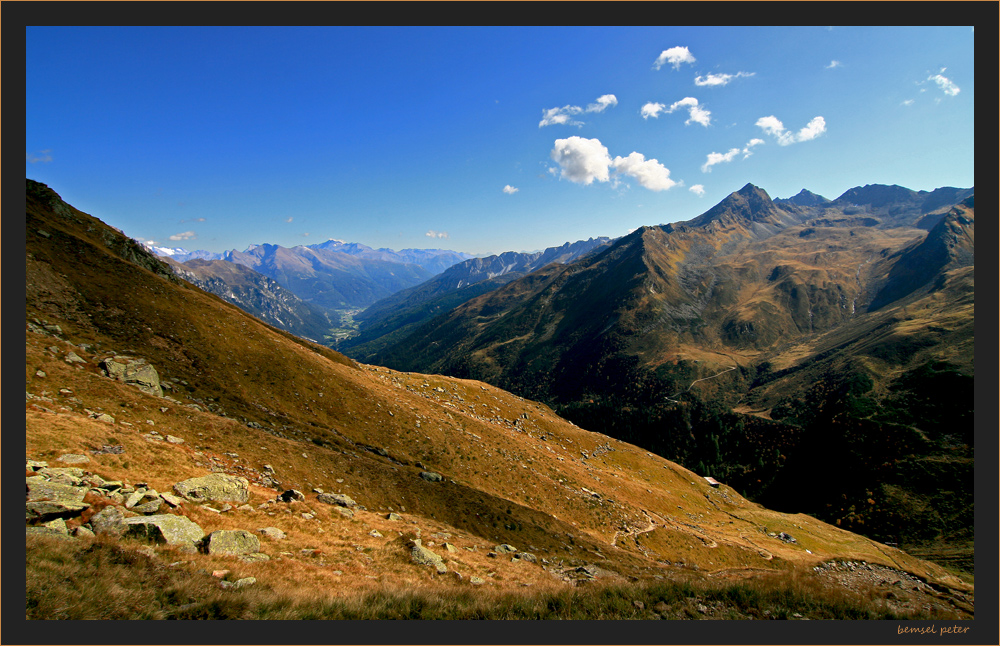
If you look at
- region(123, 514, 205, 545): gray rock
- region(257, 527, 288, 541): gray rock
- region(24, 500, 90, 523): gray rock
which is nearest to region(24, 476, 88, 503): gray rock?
region(24, 500, 90, 523): gray rock

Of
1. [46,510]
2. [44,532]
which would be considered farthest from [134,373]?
[44,532]

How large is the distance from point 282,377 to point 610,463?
195 feet

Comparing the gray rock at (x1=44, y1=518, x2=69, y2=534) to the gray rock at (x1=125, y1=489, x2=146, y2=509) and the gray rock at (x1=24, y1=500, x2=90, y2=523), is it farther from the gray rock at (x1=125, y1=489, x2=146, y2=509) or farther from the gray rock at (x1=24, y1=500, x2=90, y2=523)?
the gray rock at (x1=125, y1=489, x2=146, y2=509)

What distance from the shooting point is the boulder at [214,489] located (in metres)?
14.9

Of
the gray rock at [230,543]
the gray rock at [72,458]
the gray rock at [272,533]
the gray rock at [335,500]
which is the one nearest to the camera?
the gray rock at [230,543]

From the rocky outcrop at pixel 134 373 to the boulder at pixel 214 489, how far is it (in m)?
15.4

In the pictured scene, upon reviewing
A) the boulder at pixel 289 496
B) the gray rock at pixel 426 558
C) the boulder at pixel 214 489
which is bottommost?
the gray rock at pixel 426 558

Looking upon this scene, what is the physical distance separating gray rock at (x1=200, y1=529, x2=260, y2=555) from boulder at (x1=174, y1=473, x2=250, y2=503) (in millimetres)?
4390

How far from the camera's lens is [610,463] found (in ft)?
227

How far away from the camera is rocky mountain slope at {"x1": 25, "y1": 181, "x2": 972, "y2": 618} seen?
11469 millimetres

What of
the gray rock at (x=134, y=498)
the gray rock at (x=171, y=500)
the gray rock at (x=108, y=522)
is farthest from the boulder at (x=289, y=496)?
the gray rock at (x=108, y=522)

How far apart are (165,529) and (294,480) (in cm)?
1265

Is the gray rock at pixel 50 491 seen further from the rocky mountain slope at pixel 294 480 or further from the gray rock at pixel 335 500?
the gray rock at pixel 335 500

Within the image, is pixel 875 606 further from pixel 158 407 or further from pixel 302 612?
pixel 158 407
